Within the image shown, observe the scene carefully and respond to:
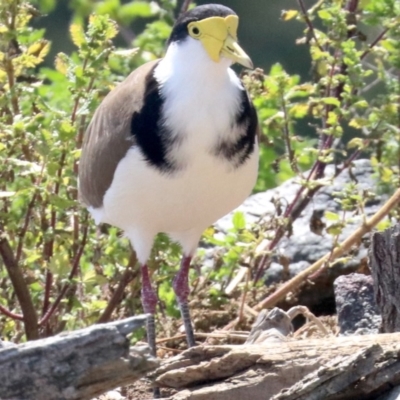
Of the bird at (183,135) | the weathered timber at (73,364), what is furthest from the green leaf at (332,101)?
the weathered timber at (73,364)

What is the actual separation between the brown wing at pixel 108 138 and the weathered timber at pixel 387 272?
89 centimetres

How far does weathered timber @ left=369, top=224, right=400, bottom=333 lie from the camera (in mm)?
2947

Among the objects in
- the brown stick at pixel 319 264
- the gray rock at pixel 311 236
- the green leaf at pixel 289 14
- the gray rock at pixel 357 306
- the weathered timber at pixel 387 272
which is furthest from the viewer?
the gray rock at pixel 311 236

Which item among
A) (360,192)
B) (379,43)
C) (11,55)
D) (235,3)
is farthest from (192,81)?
(235,3)

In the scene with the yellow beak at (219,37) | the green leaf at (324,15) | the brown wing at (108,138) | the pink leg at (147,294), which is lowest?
the pink leg at (147,294)

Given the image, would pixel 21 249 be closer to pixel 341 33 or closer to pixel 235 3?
pixel 341 33

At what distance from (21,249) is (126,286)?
52 centimetres

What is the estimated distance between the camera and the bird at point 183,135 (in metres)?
3.27

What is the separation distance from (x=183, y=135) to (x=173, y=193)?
0.70ft

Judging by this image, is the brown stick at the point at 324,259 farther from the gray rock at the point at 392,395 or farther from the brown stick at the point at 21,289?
the gray rock at the point at 392,395

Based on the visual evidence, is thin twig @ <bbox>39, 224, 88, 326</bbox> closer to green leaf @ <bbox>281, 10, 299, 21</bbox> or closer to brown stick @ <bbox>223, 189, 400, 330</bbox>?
brown stick @ <bbox>223, 189, 400, 330</bbox>

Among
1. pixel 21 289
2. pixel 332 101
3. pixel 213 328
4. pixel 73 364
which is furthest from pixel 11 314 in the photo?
pixel 73 364

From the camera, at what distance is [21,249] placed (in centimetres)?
387

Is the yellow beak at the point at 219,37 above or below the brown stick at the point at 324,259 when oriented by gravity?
above
